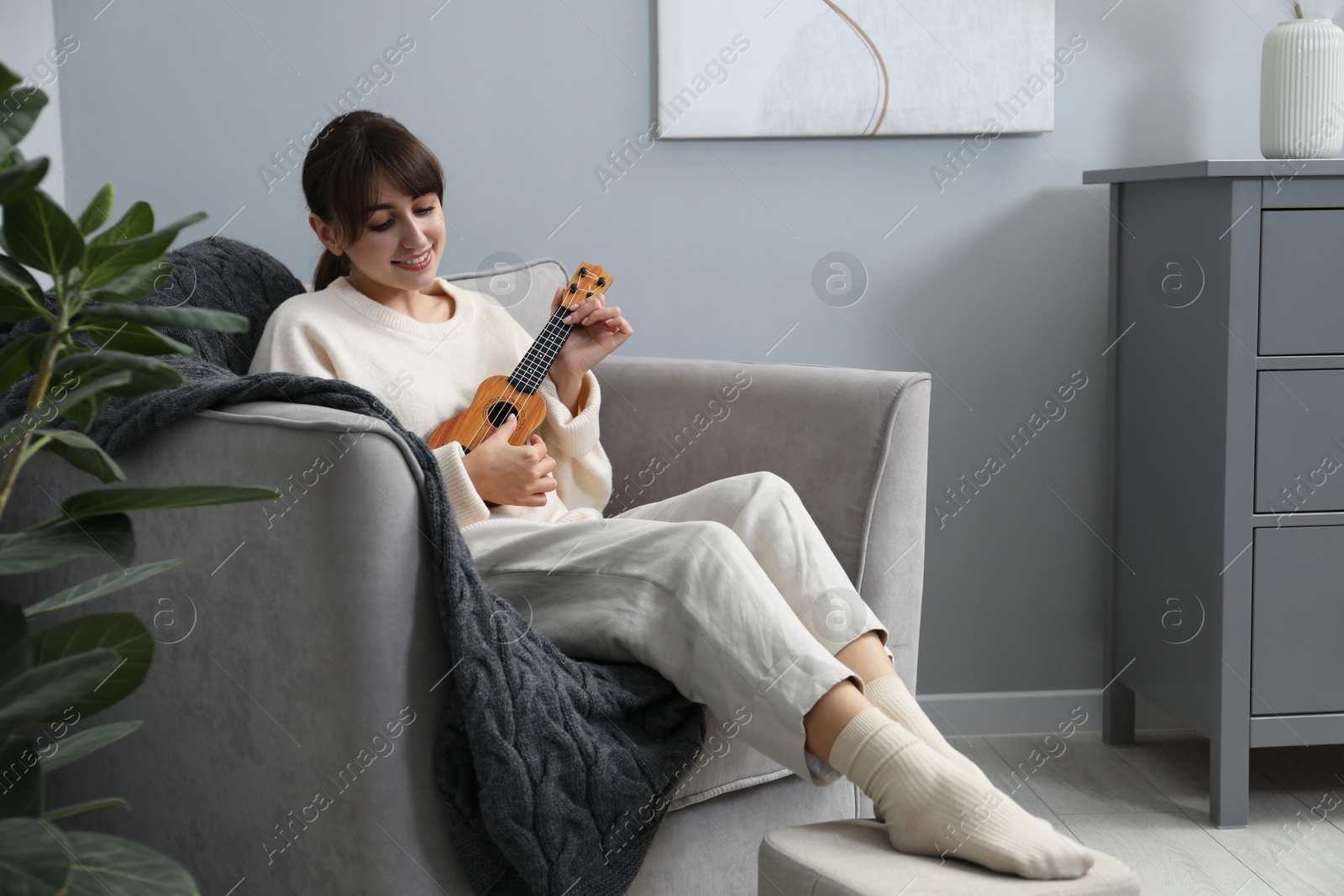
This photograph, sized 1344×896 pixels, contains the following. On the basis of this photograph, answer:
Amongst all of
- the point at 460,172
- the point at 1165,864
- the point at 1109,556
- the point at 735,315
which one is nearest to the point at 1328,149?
the point at 1109,556

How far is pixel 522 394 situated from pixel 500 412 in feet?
0.13

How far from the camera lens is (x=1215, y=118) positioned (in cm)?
200

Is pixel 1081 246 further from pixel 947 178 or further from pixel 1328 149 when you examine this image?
pixel 1328 149

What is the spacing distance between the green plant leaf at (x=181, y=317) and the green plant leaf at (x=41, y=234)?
31 millimetres

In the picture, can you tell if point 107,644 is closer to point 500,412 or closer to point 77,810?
point 77,810

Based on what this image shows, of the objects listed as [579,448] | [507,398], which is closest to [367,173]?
[507,398]

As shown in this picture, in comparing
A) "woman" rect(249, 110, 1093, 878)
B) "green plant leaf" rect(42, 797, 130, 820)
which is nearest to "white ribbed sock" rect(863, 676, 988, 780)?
"woman" rect(249, 110, 1093, 878)

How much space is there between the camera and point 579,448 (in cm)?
151

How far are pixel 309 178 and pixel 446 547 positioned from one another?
70 centimetres

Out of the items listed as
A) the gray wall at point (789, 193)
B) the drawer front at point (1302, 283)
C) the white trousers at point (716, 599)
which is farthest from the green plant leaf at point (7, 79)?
the drawer front at point (1302, 283)

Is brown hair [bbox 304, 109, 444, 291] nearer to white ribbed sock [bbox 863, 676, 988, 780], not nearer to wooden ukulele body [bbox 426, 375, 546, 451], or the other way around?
wooden ukulele body [bbox 426, 375, 546, 451]

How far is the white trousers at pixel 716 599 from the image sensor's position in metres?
1.04

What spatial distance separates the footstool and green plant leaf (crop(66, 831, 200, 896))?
1.87 feet

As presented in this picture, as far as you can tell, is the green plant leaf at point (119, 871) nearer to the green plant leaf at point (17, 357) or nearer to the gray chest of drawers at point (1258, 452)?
the green plant leaf at point (17, 357)
